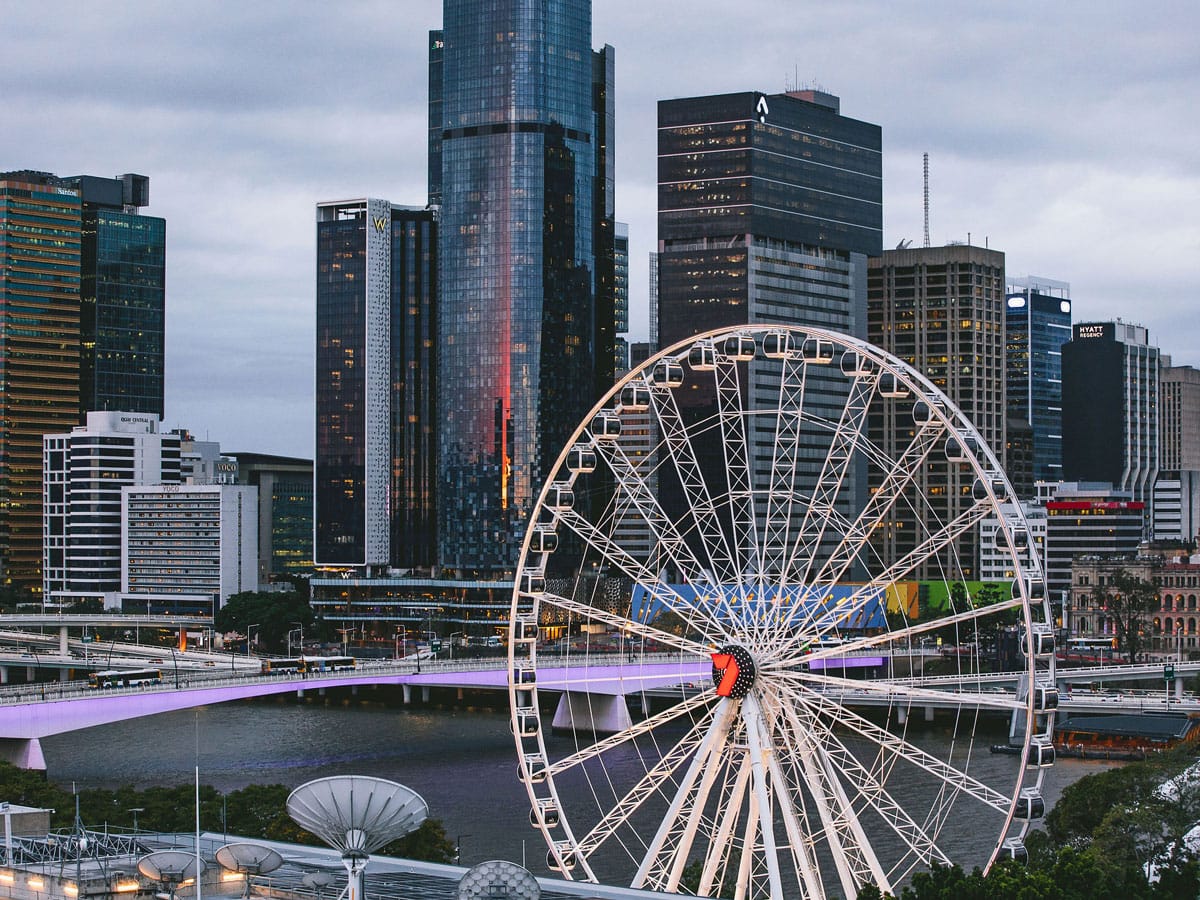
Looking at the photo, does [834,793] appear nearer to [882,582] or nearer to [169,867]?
[882,582]

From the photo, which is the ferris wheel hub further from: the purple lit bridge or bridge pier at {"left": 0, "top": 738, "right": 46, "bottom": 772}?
bridge pier at {"left": 0, "top": 738, "right": 46, "bottom": 772}

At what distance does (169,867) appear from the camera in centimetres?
4372

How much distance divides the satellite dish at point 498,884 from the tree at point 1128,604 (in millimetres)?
133403

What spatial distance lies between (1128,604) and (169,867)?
472 ft

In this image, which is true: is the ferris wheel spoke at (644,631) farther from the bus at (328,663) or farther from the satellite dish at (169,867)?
the bus at (328,663)

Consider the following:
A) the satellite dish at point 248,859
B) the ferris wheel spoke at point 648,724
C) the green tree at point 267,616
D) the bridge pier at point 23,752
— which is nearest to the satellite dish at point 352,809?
the satellite dish at point 248,859

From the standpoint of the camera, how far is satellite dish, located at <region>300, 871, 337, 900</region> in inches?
1713

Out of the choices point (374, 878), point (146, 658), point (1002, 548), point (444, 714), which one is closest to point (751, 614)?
point (1002, 548)

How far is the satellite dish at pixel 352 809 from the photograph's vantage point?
3906cm

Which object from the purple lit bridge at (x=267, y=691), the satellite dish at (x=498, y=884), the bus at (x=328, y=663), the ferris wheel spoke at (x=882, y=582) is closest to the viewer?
the satellite dish at (x=498, y=884)

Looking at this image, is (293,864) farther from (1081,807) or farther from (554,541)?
(1081,807)

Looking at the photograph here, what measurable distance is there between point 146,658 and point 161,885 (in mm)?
123559

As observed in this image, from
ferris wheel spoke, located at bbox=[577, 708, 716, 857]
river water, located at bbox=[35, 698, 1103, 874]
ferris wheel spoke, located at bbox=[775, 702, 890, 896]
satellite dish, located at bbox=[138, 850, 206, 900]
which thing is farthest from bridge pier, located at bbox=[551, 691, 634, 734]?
satellite dish, located at bbox=[138, 850, 206, 900]

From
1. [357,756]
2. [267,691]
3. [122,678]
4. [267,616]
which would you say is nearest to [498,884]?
[357,756]
